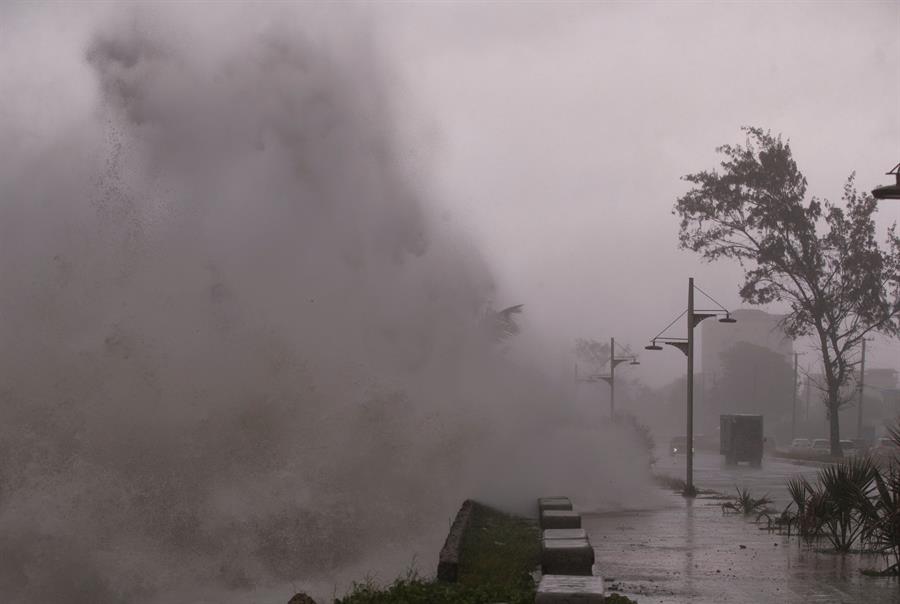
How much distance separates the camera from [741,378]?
471 feet

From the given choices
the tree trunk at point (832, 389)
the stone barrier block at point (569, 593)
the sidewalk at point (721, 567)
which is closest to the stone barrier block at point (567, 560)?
the sidewalk at point (721, 567)

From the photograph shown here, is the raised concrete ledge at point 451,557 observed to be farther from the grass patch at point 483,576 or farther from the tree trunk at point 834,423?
the tree trunk at point 834,423

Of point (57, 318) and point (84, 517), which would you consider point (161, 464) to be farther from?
point (57, 318)

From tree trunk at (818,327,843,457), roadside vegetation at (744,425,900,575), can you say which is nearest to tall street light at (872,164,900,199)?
roadside vegetation at (744,425,900,575)

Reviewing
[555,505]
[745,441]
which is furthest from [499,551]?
[745,441]

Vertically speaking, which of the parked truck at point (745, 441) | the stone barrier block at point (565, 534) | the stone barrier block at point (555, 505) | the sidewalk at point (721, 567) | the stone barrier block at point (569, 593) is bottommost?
the sidewalk at point (721, 567)

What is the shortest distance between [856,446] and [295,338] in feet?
180

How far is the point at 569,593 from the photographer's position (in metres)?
9.76

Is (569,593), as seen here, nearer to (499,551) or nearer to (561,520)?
(499,551)

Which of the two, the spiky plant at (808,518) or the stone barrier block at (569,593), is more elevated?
the spiky plant at (808,518)

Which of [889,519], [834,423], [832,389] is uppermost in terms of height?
[832,389]

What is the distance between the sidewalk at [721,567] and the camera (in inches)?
487

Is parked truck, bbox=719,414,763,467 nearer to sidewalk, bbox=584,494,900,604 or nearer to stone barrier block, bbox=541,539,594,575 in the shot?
sidewalk, bbox=584,494,900,604

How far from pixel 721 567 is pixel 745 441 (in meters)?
45.3
